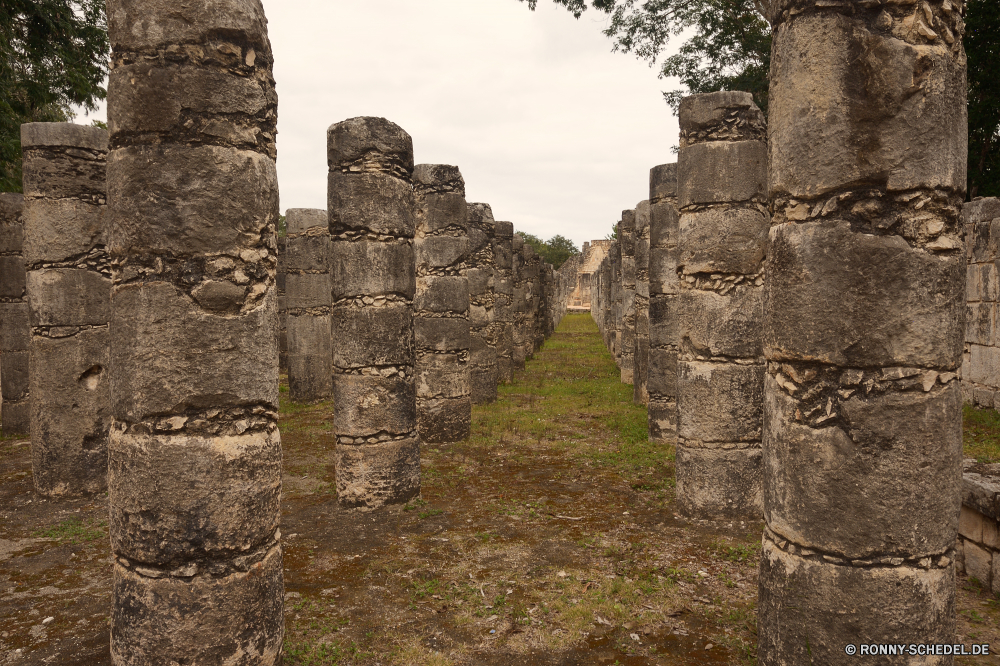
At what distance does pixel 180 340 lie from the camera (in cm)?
378

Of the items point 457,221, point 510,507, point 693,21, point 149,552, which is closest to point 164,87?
point 149,552

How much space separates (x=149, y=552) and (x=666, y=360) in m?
7.98

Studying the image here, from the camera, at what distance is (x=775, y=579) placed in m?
3.67

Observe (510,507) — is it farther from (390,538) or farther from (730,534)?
(730,534)

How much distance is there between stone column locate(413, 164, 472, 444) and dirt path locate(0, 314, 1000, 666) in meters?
1.19

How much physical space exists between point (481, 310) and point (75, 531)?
869 cm

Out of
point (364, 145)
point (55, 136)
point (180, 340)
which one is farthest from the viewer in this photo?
point (55, 136)

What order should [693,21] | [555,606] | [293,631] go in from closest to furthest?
[293,631], [555,606], [693,21]

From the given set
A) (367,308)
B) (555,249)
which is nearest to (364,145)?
(367,308)

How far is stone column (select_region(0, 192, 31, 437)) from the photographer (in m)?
10.2

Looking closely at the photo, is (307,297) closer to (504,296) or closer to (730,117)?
(504,296)

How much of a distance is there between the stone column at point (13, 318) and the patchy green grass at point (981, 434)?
45.3 ft

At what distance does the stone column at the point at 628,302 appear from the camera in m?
16.3

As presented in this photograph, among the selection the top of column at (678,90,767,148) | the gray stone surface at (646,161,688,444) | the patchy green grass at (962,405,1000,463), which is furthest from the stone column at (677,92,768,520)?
the patchy green grass at (962,405,1000,463)
